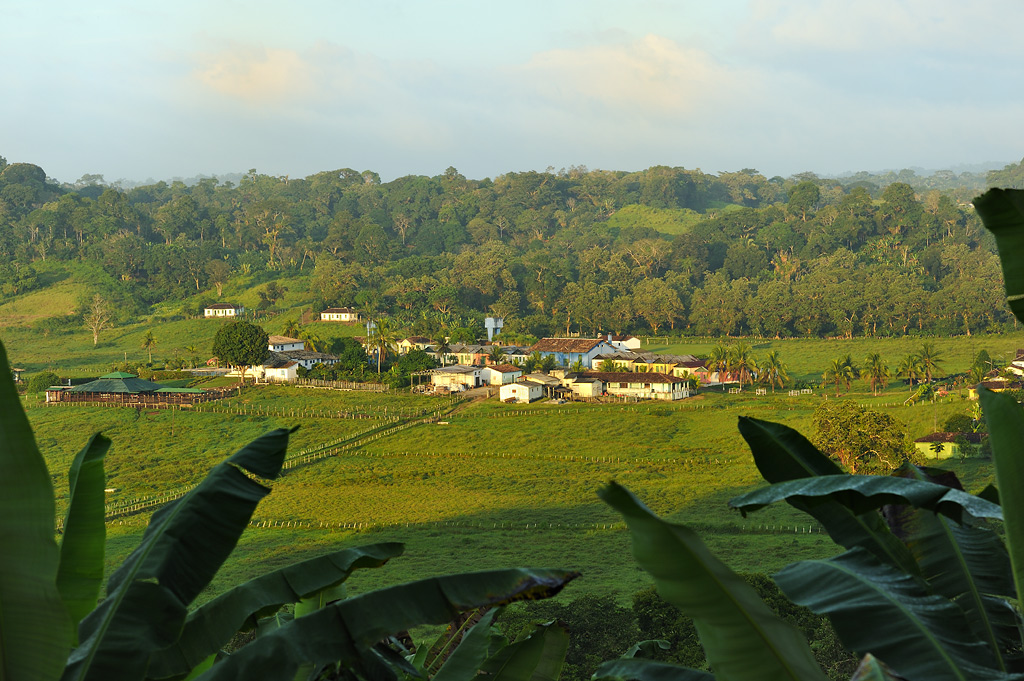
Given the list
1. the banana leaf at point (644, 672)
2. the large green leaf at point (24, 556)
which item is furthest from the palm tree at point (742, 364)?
the large green leaf at point (24, 556)

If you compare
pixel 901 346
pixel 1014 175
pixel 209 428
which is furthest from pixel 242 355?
pixel 1014 175

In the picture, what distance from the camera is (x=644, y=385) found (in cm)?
3609

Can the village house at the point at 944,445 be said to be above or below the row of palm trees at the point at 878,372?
below

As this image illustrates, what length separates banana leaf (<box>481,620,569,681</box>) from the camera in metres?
2.80

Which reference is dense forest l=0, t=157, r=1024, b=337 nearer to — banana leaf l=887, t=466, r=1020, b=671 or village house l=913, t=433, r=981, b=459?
village house l=913, t=433, r=981, b=459

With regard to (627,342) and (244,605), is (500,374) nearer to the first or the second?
(627,342)

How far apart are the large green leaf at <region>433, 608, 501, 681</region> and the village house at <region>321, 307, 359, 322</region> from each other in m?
50.4

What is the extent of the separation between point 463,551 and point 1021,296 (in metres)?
18.2

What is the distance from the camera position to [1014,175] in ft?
298

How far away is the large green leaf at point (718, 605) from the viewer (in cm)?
166

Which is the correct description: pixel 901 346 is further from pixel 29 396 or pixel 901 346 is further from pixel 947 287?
pixel 29 396

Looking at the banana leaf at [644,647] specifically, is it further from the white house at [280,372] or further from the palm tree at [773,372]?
the white house at [280,372]

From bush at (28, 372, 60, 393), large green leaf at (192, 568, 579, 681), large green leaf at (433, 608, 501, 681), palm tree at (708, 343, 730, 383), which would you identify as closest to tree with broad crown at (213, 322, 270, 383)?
bush at (28, 372, 60, 393)

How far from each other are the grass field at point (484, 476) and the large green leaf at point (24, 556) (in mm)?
14964
